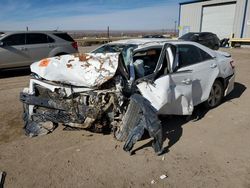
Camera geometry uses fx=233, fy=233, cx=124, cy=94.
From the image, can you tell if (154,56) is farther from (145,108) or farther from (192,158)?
(192,158)

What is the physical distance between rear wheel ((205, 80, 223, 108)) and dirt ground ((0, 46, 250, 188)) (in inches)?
20.2

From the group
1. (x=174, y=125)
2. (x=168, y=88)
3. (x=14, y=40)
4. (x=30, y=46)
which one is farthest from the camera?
(x=30, y=46)

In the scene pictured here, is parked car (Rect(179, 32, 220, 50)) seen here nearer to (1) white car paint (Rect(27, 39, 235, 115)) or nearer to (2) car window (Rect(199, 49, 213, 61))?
(2) car window (Rect(199, 49, 213, 61))

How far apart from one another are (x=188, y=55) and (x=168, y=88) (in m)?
1.28

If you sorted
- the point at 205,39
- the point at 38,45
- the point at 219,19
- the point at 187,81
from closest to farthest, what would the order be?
the point at 187,81, the point at 38,45, the point at 205,39, the point at 219,19

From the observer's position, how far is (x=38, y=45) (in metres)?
9.27

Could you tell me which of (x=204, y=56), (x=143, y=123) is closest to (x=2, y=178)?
(x=143, y=123)

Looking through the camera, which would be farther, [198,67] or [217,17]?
[217,17]

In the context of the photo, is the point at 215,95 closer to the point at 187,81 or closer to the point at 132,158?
the point at 187,81

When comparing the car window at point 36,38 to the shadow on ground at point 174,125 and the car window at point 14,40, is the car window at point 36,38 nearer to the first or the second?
the car window at point 14,40

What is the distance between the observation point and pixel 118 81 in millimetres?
3615

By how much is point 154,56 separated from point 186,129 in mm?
1592

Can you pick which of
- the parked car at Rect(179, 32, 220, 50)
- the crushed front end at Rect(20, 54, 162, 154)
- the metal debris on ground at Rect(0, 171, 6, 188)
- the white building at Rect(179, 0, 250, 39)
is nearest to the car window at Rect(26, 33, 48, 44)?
the crushed front end at Rect(20, 54, 162, 154)

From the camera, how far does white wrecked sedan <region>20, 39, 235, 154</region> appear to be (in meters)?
3.56
